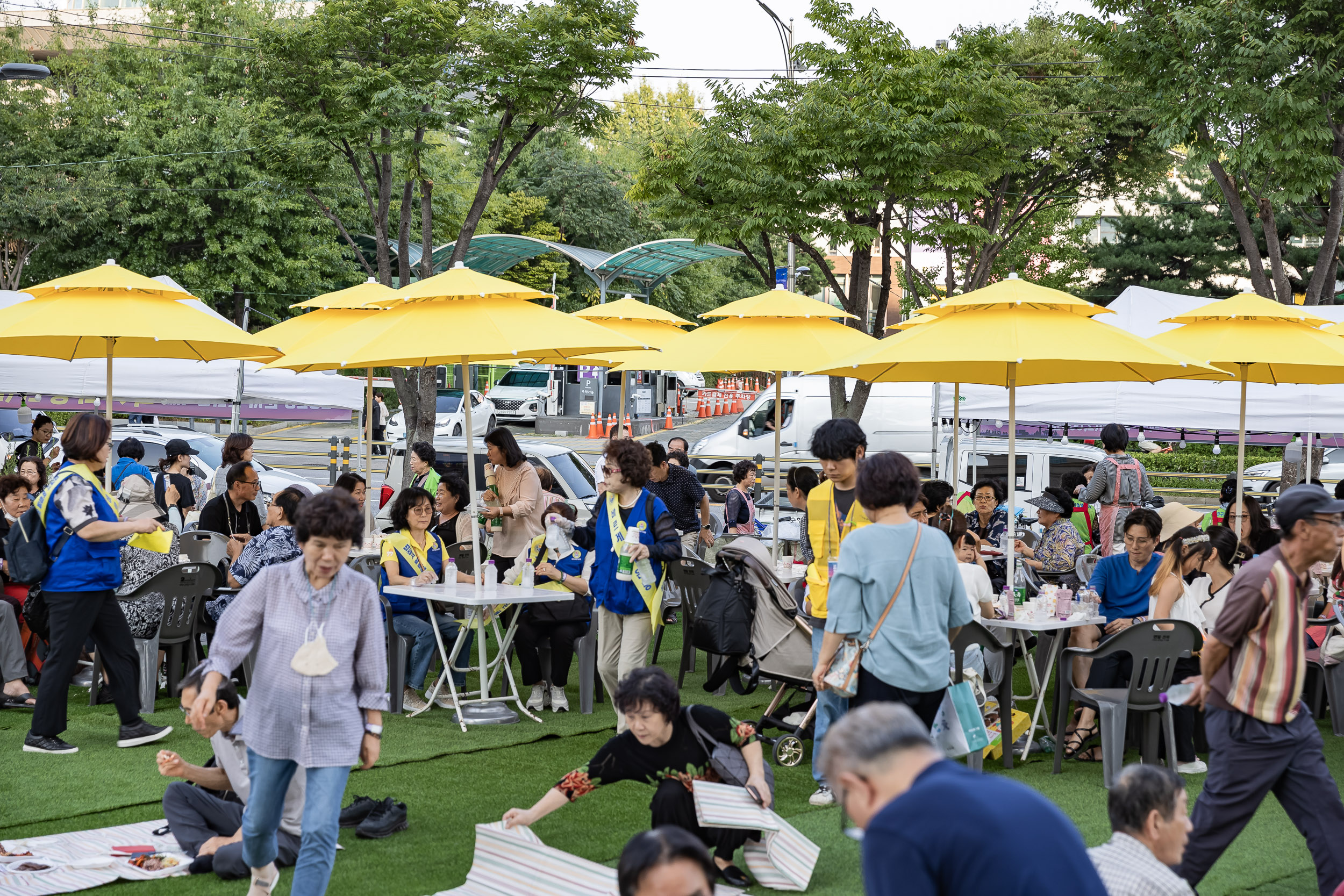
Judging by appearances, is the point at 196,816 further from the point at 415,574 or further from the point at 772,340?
the point at 772,340

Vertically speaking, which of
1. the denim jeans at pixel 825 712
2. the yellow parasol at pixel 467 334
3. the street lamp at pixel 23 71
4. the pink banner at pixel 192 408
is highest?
the street lamp at pixel 23 71

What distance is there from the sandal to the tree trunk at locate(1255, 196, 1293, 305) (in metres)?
10.7

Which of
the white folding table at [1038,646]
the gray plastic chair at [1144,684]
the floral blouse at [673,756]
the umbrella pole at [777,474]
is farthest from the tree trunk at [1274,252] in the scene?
the floral blouse at [673,756]

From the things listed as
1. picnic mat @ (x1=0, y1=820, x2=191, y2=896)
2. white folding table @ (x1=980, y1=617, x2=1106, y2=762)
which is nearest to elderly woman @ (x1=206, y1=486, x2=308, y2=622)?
picnic mat @ (x1=0, y1=820, x2=191, y2=896)

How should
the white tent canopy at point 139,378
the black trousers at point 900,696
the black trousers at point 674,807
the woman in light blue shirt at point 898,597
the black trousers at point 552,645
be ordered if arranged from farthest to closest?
the white tent canopy at point 139,378, the black trousers at point 552,645, the black trousers at point 900,696, the woman in light blue shirt at point 898,597, the black trousers at point 674,807

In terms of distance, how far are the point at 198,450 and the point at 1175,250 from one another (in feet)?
80.9

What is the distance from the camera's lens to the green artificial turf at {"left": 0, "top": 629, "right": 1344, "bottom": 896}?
4.86 m

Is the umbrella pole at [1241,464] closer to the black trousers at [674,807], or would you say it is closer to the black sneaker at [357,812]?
the black trousers at [674,807]

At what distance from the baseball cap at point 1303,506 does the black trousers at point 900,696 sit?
139 centimetres

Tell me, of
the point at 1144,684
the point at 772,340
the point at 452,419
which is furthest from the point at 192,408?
the point at 1144,684

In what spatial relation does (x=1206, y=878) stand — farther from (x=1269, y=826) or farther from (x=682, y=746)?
(x=682, y=746)

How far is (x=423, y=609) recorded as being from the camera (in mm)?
7844

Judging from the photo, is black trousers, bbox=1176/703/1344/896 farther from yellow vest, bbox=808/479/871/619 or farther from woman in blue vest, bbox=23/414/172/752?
woman in blue vest, bbox=23/414/172/752

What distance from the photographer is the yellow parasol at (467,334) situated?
288 inches
